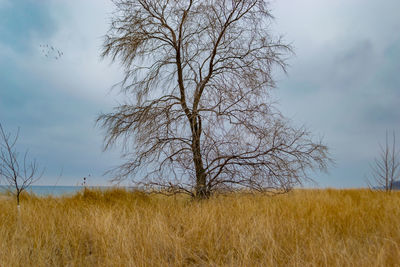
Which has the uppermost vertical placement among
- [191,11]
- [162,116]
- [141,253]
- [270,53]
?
[191,11]

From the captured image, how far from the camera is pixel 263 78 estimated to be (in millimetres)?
7367

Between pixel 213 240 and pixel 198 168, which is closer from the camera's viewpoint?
pixel 213 240

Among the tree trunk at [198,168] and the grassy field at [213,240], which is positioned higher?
the tree trunk at [198,168]

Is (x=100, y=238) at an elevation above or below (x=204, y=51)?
below

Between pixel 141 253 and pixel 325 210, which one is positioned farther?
pixel 325 210

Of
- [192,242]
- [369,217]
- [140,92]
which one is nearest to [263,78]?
[140,92]

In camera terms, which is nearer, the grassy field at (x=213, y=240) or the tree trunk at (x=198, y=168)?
the grassy field at (x=213, y=240)

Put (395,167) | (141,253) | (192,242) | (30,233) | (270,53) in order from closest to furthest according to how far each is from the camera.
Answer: (141,253)
(192,242)
(30,233)
(270,53)
(395,167)

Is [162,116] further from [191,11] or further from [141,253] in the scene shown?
[141,253]

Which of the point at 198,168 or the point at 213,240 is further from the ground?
the point at 198,168

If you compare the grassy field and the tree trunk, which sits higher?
the tree trunk

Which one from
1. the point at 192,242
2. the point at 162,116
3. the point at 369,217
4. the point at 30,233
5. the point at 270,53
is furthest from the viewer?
the point at 270,53

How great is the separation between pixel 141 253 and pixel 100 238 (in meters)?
0.94

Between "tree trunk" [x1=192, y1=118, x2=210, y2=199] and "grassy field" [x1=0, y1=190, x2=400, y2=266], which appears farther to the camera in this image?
"tree trunk" [x1=192, y1=118, x2=210, y2=199]
